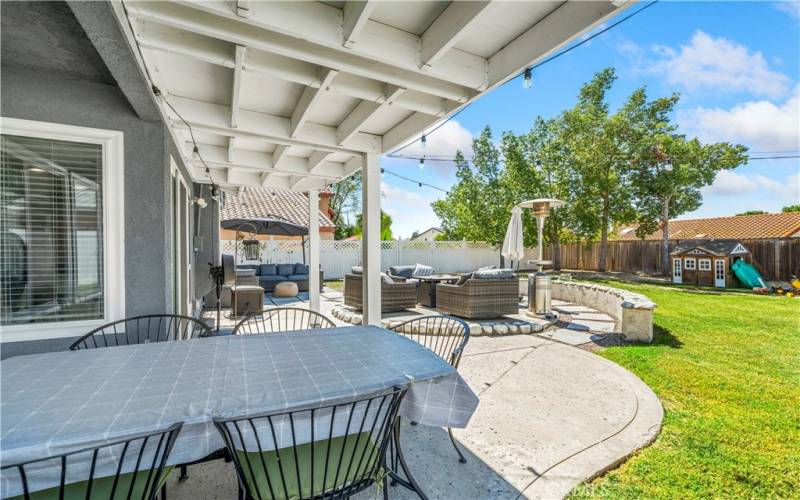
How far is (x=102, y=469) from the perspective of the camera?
1139mm

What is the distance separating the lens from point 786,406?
298 centimetres

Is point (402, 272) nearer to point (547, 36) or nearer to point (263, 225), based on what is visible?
point (263, 225)

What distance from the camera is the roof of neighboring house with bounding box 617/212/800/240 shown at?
43.4 feet

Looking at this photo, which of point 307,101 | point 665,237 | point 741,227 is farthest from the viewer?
point 741,227

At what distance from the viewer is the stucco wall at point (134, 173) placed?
7.44 feet

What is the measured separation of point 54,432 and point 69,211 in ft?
6.24

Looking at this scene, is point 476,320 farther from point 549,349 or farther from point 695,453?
point 695,453

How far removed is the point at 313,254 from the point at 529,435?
4.86 meters

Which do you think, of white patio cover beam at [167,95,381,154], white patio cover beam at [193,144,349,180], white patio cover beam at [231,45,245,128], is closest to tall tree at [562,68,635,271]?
white patio cover beam at [193,144,349,180]

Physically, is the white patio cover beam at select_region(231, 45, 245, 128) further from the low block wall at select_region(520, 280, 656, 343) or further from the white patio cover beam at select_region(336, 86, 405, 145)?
the low block wall at select_region(520, 280, 656, 343)

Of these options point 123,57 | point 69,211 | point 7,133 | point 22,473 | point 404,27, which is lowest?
point 22,473

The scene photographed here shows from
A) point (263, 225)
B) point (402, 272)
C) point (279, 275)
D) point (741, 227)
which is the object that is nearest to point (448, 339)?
point (263, 225)

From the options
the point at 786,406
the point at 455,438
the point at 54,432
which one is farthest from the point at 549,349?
the point at 54,432

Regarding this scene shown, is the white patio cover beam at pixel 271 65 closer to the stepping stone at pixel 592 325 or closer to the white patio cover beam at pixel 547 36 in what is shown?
the white patio cover beam at pixel 547 36
